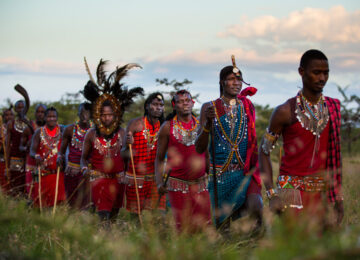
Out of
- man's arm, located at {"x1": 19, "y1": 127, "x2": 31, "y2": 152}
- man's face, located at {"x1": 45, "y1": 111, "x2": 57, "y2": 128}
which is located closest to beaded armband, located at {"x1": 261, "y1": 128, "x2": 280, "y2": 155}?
man's face, located at {"x1": 45, "y1": 111, "x2": 57, "y2": 128}

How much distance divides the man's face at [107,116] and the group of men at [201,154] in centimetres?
2

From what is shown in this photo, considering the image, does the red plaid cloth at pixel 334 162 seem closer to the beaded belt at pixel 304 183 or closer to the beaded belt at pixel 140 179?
the beaded belt at pixel 304 183

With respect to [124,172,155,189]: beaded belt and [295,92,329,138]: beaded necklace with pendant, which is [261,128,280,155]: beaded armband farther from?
[124,172,155,189]: beaded belt

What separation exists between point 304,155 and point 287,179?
0.88 feet

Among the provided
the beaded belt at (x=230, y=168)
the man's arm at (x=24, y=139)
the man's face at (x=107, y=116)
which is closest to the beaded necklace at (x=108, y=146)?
the man's face at (x=107, y=116)

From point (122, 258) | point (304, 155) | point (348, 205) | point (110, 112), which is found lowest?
point (348, 205)

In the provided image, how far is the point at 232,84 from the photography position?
22.5 ft

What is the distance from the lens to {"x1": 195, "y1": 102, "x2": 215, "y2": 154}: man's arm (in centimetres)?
635

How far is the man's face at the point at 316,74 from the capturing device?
4.96m

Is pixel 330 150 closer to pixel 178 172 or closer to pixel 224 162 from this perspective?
pixel 224 162

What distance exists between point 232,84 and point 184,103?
37.7 inches

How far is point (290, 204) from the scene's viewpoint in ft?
16.3

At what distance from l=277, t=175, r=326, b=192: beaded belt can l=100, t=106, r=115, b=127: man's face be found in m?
4.79

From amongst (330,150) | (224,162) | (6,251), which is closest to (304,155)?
(330,150)
